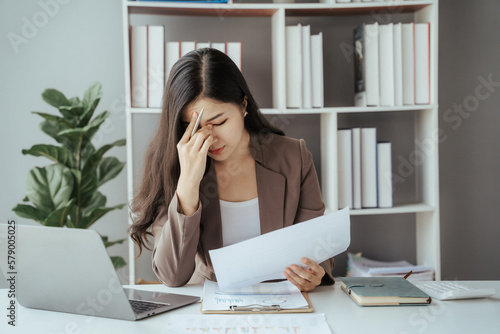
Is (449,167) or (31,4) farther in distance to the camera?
(449,167)

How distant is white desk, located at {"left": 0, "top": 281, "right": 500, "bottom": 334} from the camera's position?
100 centimetres

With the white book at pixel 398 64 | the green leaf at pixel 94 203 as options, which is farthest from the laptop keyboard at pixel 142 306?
the white book at pixel 398 64

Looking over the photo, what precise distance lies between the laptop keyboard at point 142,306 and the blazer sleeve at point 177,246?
7.2 inches

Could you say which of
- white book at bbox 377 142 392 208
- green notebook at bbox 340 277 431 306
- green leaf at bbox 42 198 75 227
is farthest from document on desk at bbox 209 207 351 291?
white book at bbox 377 142 392 208

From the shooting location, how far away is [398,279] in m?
1.29

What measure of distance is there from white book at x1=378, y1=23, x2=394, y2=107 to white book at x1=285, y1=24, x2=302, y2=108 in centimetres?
37

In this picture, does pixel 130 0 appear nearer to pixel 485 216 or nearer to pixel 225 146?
pixel 225 146

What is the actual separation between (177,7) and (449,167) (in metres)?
1.57

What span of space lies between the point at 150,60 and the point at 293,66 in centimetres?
62

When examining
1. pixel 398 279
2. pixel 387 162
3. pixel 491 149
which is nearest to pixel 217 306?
pixel 398 279

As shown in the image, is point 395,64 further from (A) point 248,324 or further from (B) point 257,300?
(A) point 248,324

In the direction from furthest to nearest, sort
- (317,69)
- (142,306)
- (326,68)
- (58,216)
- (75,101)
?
(326,68) → (317,69) → (75,101) → (58,216) → (142,306)

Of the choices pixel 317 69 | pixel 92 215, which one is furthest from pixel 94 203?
pixel 317 69

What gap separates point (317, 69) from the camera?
2223 millimetres
